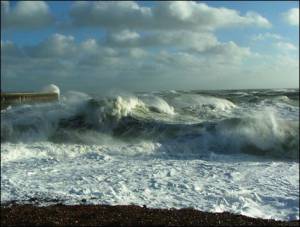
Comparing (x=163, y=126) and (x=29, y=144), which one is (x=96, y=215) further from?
(x=163, y=126)

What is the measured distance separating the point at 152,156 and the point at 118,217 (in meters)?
7.64

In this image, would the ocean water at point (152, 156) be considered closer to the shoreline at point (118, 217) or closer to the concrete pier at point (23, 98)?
the shoreline at point (118, 217)

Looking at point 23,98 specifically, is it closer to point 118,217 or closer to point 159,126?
point 159,126

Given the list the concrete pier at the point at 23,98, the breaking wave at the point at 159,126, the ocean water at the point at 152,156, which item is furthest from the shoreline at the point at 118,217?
the concrete pier at the point at 23,98

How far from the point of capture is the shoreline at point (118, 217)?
23.5ft

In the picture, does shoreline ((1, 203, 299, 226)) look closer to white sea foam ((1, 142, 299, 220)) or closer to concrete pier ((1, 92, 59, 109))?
white sea foam ((1, 142, 299, 220))

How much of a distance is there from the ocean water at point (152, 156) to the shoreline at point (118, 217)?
110cm

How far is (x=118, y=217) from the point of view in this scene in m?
7.62

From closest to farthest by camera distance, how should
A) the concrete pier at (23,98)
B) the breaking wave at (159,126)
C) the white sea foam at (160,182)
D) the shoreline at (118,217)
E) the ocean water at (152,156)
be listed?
the shoreline at (118,217) → the white sea foam at (160,182) → the ocean water at (152,156) → the breaking wave at (159,126) → the concrete pier at (23,98)

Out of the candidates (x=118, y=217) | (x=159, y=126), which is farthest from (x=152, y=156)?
(x=118, y=217)

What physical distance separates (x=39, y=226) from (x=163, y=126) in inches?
521

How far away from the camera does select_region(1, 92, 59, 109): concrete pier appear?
31031 millimetres

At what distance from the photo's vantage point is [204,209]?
8.96m

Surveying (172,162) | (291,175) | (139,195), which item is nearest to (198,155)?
(172,162)
